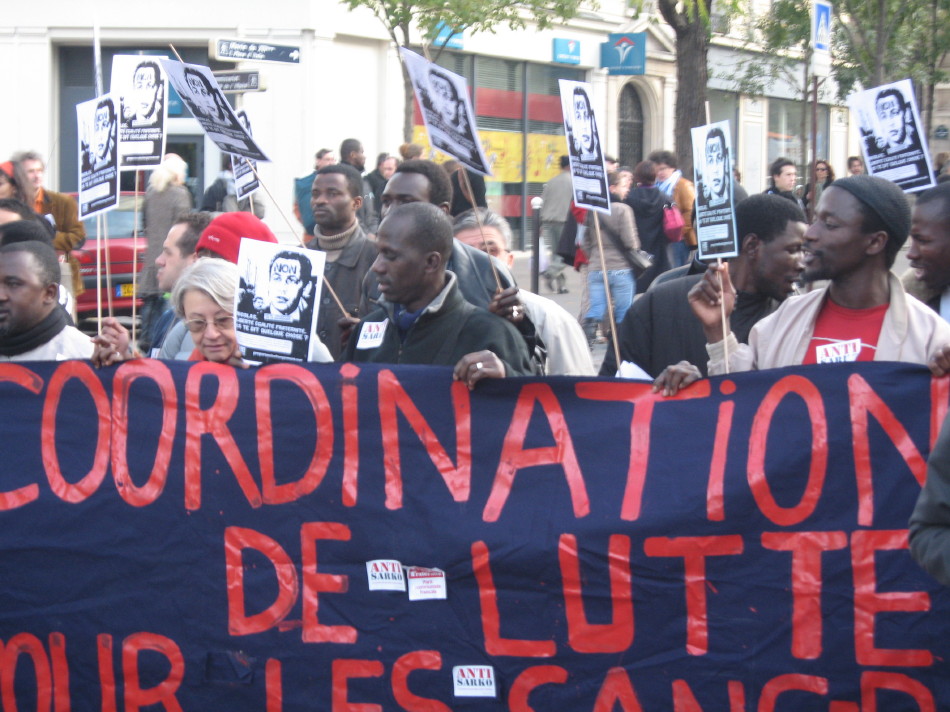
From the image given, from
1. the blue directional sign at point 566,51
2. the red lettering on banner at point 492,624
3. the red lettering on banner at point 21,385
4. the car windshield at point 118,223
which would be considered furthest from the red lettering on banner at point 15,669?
the blue directional sign at point 566,51

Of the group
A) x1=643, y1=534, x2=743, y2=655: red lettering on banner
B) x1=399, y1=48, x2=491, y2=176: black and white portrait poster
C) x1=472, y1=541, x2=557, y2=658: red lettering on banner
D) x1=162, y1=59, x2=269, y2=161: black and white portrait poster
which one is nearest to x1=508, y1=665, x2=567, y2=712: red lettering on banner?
x1=472, y1=541, x2=557, y2=658: red lettering on banner

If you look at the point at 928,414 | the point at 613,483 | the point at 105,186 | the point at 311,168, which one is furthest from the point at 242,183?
the point at 311,168

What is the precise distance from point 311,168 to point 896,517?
16.7m

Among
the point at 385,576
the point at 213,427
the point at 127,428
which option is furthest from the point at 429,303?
the point at 127,428

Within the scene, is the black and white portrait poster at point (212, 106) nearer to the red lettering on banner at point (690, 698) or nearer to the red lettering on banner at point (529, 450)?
the red lettering on banner at point (529, 450)

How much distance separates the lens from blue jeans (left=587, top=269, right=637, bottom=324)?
1037cm

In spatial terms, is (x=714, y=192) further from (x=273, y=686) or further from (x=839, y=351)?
(x=273, y=686)

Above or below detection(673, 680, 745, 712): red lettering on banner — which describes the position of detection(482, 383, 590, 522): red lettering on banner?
above

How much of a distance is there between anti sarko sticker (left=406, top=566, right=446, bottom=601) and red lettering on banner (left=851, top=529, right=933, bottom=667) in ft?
3.62

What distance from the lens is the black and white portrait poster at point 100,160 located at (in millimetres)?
4691

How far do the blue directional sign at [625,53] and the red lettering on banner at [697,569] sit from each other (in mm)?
20992

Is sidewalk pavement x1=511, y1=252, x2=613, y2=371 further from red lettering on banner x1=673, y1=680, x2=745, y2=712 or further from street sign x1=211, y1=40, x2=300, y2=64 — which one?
red lettering on banner x1=673, y1=680, x2=745, y2=712

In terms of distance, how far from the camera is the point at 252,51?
11461 millimetres

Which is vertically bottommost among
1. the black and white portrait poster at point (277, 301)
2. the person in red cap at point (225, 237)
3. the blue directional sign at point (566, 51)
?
the black and white portrait poster at point (277, 301)
